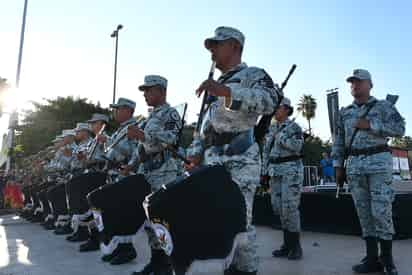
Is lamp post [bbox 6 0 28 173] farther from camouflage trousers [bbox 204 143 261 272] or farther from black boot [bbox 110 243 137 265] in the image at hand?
camouflage trousers [bbox 204 143 261 272]

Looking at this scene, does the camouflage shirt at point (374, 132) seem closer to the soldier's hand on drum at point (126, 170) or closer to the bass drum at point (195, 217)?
the bass drum at point (195, 217)

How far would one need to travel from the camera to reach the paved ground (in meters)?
3.86

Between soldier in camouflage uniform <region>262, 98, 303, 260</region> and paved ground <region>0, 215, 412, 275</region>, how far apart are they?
0.29 m

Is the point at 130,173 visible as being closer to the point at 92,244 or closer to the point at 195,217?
the point at 92,244

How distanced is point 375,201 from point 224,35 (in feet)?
7.56

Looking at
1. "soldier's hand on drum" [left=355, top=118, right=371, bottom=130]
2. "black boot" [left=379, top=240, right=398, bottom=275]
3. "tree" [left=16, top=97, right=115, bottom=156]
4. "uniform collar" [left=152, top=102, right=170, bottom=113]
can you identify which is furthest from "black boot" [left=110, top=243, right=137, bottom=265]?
"tree" [left=16, top=97, right=115, bottom=156]

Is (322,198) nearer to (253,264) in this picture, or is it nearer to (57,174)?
(253,264)

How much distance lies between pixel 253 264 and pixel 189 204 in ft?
1.99

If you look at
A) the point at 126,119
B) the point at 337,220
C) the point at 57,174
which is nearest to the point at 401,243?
the point at 337,220

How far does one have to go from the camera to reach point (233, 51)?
258cm

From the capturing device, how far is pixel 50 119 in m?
29.7

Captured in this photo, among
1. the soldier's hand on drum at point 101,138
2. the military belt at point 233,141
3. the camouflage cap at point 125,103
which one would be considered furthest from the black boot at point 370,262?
the soldier's hand on drum at point 101,138

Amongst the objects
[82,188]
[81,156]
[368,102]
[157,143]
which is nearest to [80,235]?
[82,188]

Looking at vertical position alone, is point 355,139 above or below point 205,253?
above
